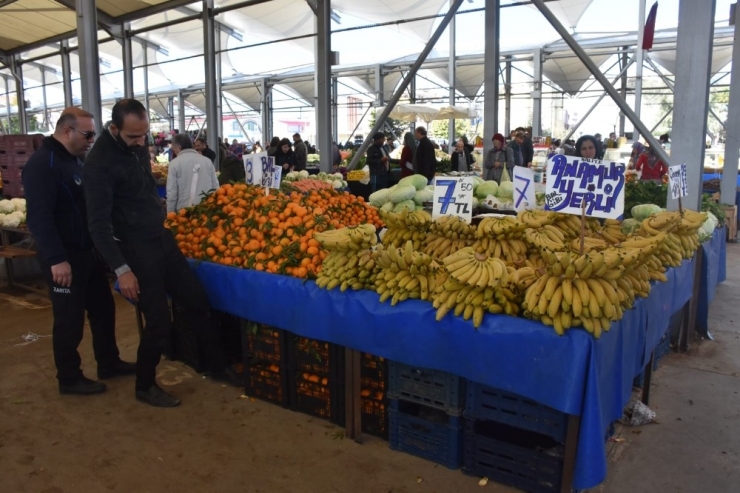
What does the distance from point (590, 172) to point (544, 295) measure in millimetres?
915

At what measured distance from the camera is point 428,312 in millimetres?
2697

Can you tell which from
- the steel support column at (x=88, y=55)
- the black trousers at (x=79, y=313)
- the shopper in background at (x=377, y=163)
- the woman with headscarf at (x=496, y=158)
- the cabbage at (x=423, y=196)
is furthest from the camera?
the shopper in background at (x=377, y=163)

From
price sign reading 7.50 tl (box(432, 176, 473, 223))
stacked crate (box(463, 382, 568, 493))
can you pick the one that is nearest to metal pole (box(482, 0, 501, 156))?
price sign reading 7.50 tl (box(432, 176, 473, 223))

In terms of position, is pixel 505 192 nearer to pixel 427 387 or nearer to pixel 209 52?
pixel 427 387

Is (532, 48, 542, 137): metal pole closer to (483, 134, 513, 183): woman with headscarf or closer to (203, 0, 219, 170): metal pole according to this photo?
(483, 134, 513, 183): woman with headscarf

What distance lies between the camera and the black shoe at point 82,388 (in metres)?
3.72

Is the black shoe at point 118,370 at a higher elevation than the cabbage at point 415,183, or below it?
below

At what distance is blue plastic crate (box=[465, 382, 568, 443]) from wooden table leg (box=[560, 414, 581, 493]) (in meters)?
0.05

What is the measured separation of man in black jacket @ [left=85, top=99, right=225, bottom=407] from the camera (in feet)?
10.3

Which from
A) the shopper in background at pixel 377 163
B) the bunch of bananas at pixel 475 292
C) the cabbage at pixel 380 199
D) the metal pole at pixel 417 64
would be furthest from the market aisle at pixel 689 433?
the shopper in background at pixel 377 163

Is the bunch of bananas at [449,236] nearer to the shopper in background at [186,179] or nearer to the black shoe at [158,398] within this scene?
the black shoe at [158,398]

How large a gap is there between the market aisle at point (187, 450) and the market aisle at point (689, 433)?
0.79m

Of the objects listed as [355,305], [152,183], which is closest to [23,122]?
[152,183]

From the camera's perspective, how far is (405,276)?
2855 millimetres
